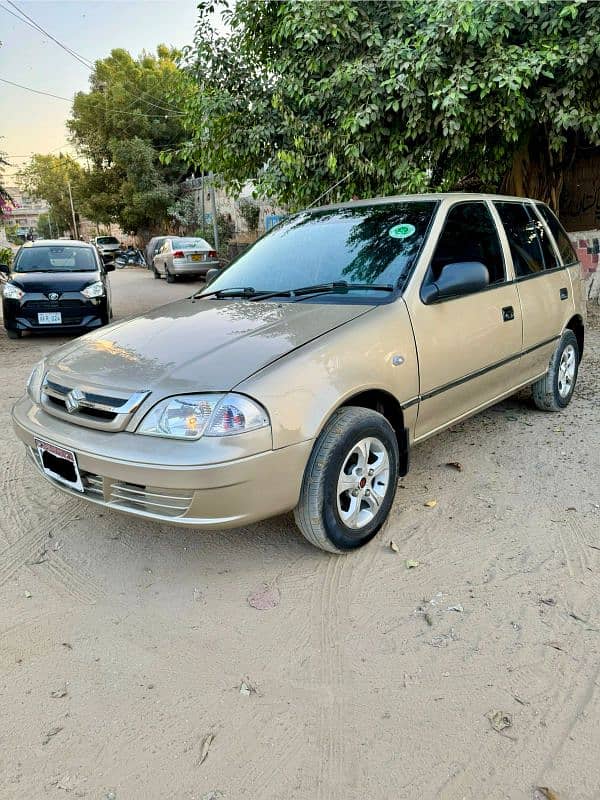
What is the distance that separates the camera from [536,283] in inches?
170

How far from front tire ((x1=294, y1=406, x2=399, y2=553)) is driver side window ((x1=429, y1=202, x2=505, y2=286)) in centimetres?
104

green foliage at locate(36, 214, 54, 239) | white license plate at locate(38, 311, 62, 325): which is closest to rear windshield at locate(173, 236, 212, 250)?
white license plate at locate(38, 311, 62, 325)

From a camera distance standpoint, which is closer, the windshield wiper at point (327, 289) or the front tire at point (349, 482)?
the front tire at point (349, 482)

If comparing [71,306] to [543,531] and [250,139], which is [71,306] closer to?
[250,139]

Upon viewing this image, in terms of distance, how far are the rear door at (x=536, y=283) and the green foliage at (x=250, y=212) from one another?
16.4 metres

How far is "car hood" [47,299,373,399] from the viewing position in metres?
2.65

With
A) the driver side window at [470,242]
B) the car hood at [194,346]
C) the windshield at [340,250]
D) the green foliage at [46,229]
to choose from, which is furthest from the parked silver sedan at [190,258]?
the green foliage at [46,229]

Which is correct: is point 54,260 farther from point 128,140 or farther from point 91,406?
point 128,140

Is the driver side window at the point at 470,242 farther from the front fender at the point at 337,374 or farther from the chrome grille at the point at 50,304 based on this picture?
the chrome grille at the point at 50,304

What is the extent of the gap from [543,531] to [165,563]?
6.44 feet

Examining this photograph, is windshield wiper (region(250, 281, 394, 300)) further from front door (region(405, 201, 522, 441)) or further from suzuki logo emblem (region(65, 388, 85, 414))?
suzuki logo emblem (region(65, 388, 85, 414))

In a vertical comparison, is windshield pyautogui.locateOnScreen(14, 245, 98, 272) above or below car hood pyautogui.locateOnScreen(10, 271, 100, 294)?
above

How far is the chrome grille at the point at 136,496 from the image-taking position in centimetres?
253

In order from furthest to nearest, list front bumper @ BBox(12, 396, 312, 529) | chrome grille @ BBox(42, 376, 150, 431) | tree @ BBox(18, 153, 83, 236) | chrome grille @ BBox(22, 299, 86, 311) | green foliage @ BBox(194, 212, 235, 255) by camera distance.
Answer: tree @ BBox(18, 153, 83, 236), green foliage @ BBox(194, 212, 235, 255), chrome grille @ BBox(22, 299, 86, 311), chrome grille @ BBox(42, 376, 150, 431), front bumper @ BBox(12, 396, 312, 529)
